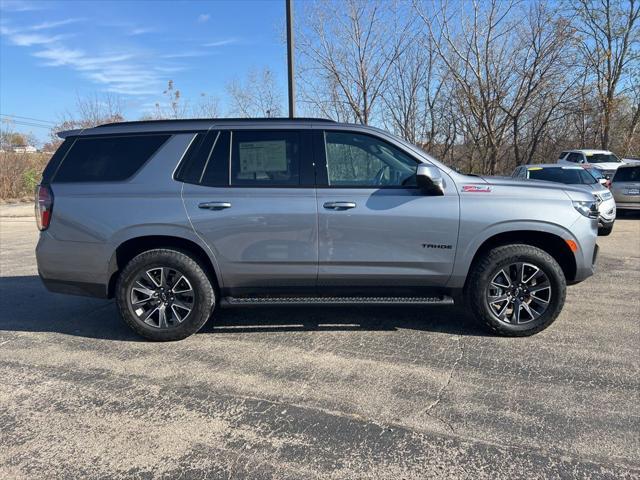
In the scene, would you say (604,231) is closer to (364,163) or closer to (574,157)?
(364,163)

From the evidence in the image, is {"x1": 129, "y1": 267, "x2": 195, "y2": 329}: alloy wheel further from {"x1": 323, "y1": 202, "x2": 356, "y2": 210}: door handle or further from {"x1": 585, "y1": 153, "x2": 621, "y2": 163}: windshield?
{"x1": 585, "y1": 153, "x2": 621, "y2": 163}: windshield

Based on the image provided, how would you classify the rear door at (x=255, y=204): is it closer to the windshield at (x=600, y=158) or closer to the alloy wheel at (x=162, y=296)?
the alloy wheel at (x=162, y=296)

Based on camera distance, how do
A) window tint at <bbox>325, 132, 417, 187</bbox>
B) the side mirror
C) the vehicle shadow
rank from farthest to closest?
the vehicle shadow, window tint at <bbox>325, 132, 417, 187</bbox>, the side mirror

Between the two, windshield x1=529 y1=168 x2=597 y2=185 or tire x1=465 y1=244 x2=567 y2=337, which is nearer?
tire x1=465 y1=244 x2=567 y2=337

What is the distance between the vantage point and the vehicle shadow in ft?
15.2

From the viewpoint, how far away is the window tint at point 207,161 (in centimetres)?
425

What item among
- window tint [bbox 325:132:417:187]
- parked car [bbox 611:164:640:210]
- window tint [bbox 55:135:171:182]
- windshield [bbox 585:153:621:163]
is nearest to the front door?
window tint [bbox 325:132:417:187]

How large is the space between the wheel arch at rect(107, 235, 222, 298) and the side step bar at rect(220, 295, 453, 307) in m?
0.29

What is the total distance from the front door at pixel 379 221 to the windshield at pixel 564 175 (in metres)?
8.11

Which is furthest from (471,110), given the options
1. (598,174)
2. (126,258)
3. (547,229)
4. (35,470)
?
(35,470)

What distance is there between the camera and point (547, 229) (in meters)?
4.18

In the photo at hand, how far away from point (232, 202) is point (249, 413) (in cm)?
185

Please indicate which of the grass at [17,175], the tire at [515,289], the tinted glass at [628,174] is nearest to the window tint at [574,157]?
the tinted glass at [628,174]

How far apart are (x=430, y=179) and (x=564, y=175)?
343 inches
